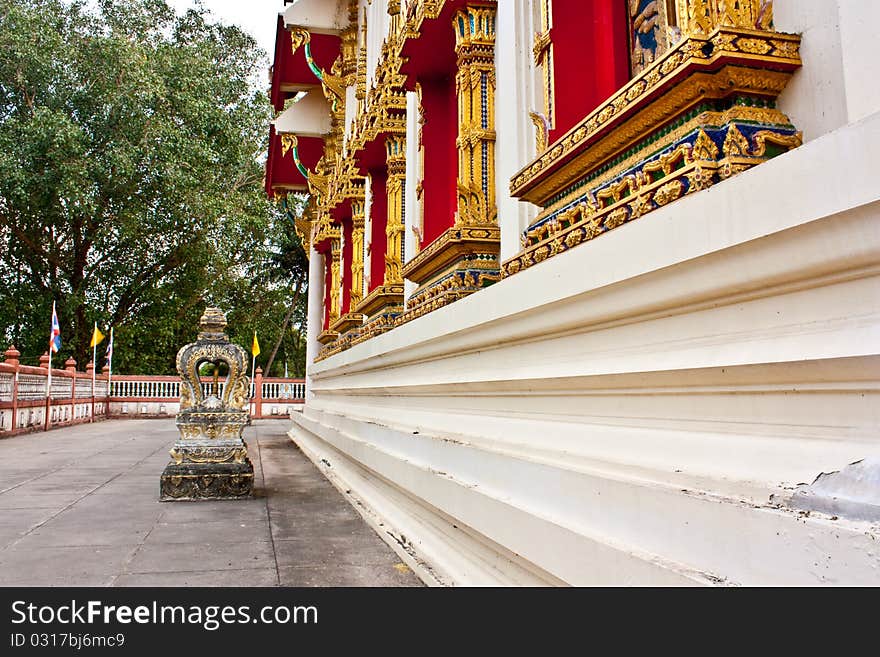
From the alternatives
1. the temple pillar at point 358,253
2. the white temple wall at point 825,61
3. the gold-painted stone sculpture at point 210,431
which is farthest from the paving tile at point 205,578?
the temple pillar at point 358,253

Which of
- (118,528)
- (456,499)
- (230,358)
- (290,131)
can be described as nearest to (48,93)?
(290,131)

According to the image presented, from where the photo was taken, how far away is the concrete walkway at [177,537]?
2.62 metres

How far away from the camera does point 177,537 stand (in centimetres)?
329

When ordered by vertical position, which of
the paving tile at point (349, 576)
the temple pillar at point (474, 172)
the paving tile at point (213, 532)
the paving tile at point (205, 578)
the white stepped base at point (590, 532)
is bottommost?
the paving tile at point (349, 576)

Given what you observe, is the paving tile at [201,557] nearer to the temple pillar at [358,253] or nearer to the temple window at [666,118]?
the temple window at [666,118]

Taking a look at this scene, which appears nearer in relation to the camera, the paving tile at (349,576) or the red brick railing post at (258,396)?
the paving tile at (349,576)

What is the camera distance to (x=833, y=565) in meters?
0.97

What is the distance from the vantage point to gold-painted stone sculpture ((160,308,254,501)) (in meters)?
4.44

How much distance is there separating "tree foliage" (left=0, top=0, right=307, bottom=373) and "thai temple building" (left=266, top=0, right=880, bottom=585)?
16.5 meters

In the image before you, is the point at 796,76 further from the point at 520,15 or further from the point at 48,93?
the point at 48,93

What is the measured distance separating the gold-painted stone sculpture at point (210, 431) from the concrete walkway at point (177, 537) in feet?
0.52

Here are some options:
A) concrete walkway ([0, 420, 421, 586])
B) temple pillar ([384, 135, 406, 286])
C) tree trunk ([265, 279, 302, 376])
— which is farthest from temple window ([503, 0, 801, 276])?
tree trunk ([265, 279, 302, 376])
